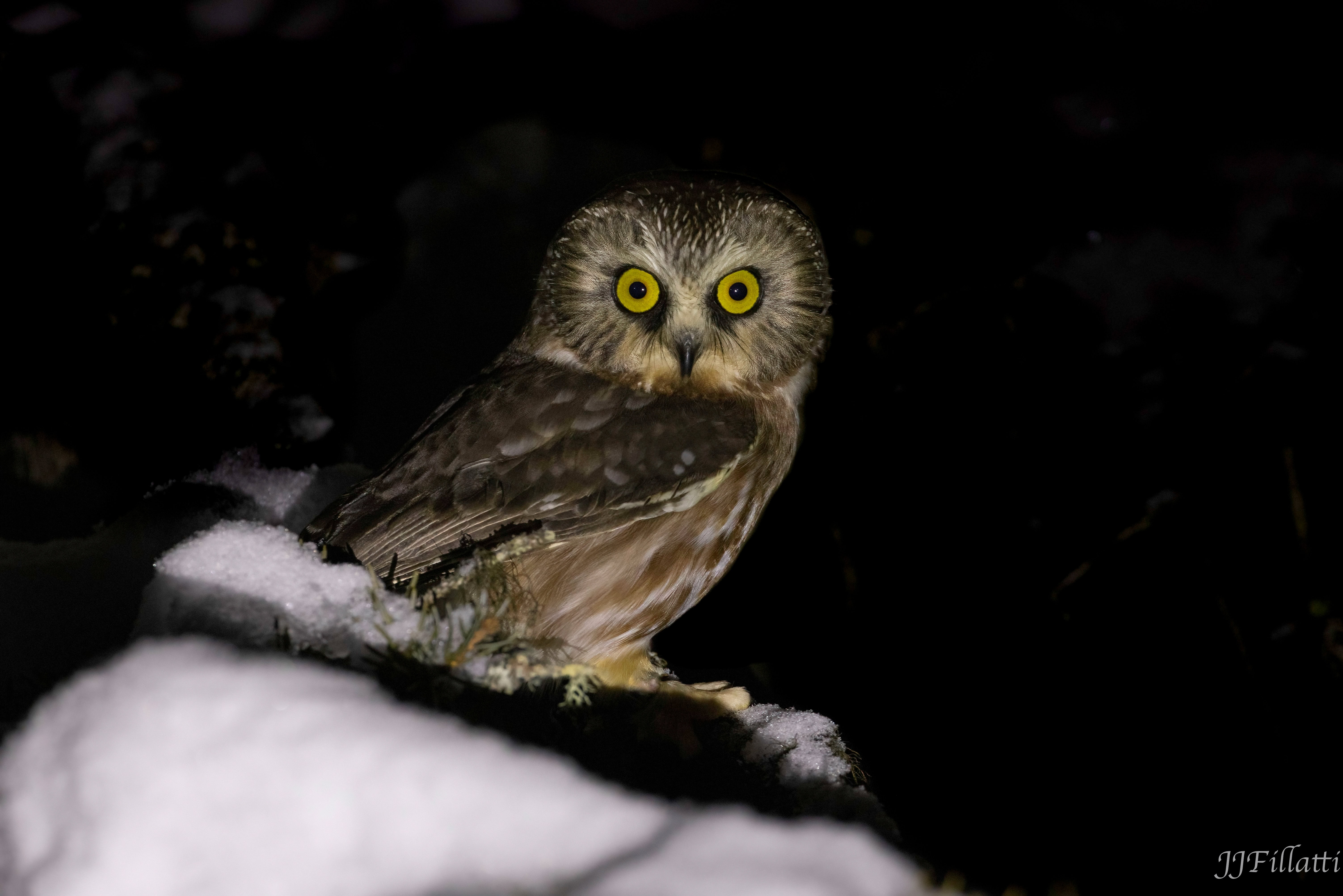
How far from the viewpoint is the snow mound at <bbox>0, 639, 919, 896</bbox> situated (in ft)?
2.94

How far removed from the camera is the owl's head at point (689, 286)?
144 cm

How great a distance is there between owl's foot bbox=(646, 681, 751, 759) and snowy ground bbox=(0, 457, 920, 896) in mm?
388

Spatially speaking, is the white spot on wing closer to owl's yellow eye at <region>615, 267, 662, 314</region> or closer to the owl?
the owl

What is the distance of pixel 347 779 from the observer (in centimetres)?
93

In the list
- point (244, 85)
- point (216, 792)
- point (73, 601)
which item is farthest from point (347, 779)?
point (244, 85)

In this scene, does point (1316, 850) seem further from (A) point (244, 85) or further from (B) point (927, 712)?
(A) point (244, 85)

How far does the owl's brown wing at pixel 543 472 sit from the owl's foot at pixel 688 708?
1.18ft

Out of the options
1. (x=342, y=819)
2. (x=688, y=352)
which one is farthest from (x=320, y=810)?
(x=688, y=352)

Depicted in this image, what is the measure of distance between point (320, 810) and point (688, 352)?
0.90 m

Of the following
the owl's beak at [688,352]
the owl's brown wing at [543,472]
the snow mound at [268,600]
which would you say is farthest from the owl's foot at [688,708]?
the owl's beak at [688,352]

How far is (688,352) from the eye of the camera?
4.74 feet

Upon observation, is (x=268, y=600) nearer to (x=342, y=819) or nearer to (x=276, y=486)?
(x=342, y=819)

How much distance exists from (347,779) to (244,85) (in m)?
1.45
